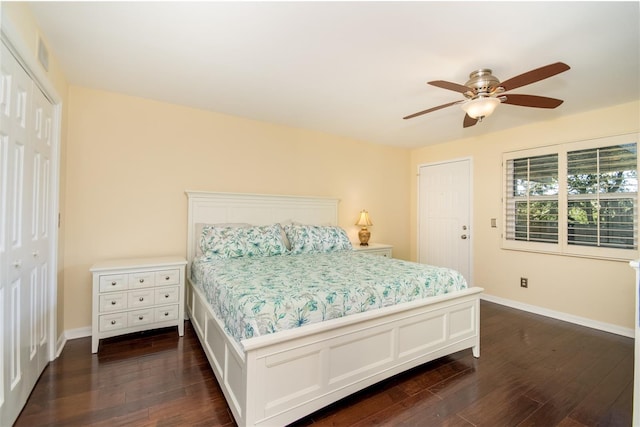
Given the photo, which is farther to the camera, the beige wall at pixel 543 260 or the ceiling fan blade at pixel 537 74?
the beige wall at pixel 543 260

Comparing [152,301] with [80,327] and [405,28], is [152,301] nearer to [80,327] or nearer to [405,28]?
[80,327]

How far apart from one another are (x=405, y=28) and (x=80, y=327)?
370cm

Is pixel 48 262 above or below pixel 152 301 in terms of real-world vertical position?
above

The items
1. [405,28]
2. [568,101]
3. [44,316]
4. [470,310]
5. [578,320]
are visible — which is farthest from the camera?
[578,320]

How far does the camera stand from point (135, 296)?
2.54 meters

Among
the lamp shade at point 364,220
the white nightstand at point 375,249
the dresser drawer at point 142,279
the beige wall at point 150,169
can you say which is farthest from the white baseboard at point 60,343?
the lamp shade at point 364,220

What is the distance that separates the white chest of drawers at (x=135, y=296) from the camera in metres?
2.42

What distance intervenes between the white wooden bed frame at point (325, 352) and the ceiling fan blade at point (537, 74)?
62.8 inches

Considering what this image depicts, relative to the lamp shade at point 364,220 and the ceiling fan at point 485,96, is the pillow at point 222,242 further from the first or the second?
the ceiling fan at point 485,96

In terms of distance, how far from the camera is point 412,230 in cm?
513

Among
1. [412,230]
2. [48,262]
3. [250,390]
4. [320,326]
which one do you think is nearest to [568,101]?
[412,230]

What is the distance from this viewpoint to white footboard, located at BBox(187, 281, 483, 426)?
1.48 metres

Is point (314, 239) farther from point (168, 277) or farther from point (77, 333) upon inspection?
point (77, 333)

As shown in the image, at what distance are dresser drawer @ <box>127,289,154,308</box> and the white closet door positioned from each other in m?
0.53
